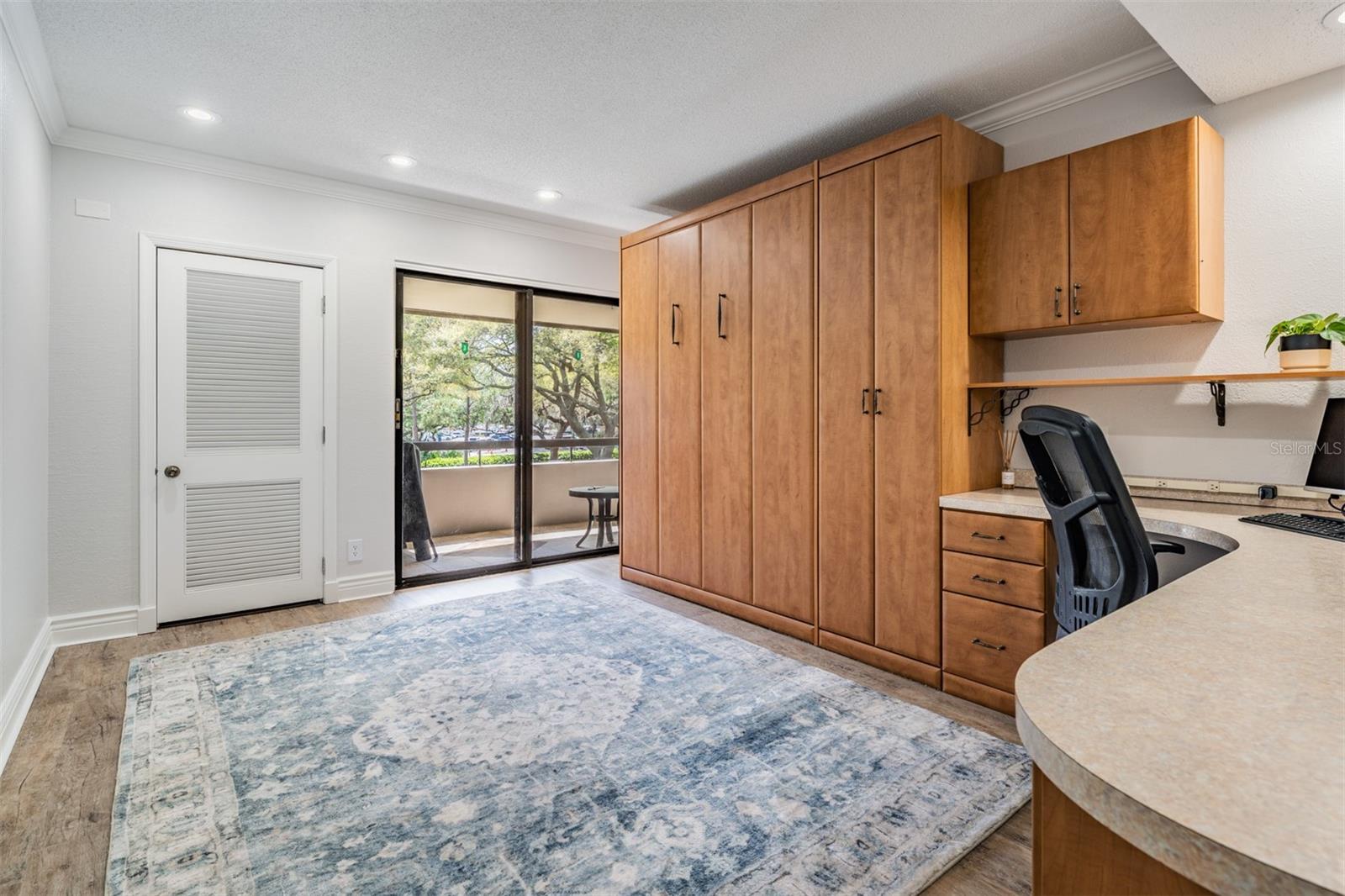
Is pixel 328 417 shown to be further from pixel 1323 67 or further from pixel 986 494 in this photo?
pixel 1323 67

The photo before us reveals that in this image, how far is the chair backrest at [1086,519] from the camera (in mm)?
1708

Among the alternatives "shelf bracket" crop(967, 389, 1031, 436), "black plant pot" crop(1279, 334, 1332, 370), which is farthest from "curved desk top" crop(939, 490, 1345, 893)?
"shelf bracket" crop(967, 389, 1031, 436)

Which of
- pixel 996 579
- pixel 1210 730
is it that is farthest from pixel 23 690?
pixel 996 579

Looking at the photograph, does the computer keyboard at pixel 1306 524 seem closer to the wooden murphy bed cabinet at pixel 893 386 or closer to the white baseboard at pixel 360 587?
the wooden murphy bed cabinet at pixel 893 386

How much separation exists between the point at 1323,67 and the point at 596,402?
14.5ft

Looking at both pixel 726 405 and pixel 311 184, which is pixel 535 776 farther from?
pixel 311 184

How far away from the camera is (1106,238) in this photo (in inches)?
99.4

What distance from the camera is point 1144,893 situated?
2.06 ft

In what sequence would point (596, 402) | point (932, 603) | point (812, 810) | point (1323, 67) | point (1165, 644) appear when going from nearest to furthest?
1. point (1165, 644)
2. point (812, 810)
3. point (1323, 67)
4. point (932, 603)
5. point (596, 402)

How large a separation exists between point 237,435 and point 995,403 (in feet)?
13.5

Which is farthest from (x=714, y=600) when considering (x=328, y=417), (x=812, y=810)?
(x=328, y=417)

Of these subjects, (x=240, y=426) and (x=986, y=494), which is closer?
(x=986, y=494)

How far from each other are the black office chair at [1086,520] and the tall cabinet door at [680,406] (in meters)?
2.29

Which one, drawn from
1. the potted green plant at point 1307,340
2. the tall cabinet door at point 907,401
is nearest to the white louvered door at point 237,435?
the tall cabinet door at point 907,401
